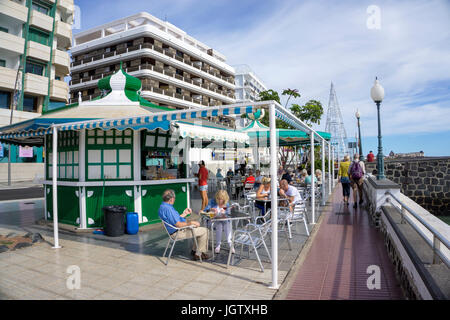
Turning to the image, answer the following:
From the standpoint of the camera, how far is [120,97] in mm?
8609

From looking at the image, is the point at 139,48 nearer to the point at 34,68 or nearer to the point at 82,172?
the point at 34,68

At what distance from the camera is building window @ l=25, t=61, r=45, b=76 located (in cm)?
2659

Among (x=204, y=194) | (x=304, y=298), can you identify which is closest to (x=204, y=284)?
(x=304, y=298)

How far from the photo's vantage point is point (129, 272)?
4.58 meters

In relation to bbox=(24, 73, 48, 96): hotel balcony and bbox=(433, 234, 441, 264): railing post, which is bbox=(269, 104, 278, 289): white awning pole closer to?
bbox=(433, 234, 441, 264): railing post

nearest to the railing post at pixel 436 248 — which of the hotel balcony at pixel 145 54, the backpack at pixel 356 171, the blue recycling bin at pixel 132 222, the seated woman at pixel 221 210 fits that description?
→ the seated woman at pixel 221 210

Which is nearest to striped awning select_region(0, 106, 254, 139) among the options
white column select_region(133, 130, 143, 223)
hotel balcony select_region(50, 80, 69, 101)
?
white column select_region(133, 130, 143, 223)

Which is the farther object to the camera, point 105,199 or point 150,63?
point 150,63

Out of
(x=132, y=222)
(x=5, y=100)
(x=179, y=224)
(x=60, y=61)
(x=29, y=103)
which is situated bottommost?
(x=132, y=222)

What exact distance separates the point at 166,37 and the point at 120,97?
3393cm

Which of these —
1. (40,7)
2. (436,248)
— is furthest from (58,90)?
(436,248)

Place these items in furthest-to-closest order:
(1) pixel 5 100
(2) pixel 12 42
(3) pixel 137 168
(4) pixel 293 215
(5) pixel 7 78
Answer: (1) pixel 5 100 → (2) pixel 12 42 → (5) pixel 7 78 → (3) pixel 137 168 → (4) pixel 293 215

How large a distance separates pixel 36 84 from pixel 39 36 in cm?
476
